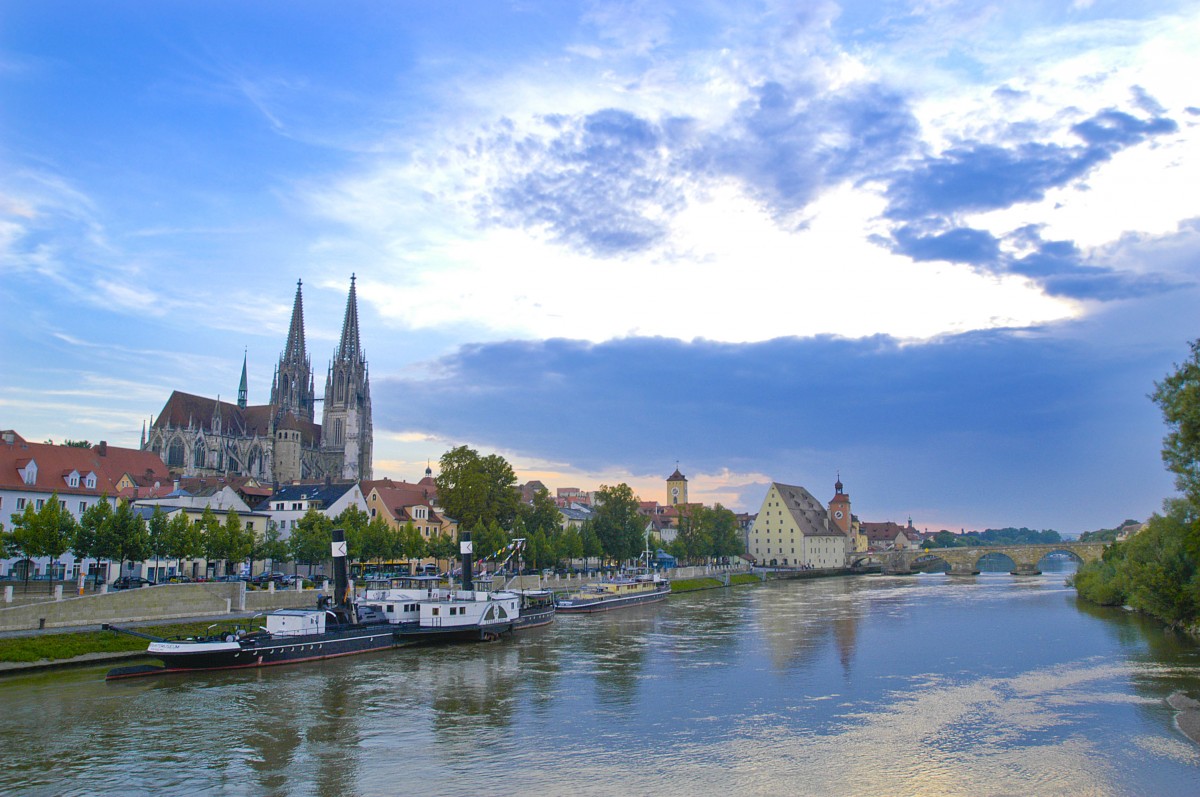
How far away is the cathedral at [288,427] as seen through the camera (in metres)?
145

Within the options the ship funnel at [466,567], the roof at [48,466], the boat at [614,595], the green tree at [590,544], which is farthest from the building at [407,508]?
the ship funnel at [466,567]

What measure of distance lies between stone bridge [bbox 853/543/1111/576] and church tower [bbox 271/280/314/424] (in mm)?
120849

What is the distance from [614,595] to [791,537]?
9101 centimetres

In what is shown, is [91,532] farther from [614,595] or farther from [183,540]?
[614,595]

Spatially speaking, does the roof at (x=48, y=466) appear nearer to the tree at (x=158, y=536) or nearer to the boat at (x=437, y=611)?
the tree at (x=158, y=536)

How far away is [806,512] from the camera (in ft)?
572

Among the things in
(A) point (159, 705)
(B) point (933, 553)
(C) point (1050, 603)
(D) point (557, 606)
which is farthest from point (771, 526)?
(A) point (159, 705)

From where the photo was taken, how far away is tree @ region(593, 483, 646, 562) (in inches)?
4323

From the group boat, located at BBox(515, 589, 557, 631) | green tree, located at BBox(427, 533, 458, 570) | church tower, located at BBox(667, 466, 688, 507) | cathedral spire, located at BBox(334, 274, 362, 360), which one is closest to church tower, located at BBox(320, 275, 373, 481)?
cathedral spire, located at BBox(334, 274, 362, 360)

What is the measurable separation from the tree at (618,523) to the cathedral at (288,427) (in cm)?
5934

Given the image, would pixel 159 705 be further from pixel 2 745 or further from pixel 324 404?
pixel 324 404

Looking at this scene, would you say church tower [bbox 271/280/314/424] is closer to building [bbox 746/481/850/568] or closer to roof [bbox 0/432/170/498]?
building [bbox 746/481/850/568]

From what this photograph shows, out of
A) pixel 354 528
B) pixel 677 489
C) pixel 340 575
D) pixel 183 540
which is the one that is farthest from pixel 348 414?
pixel 340 575

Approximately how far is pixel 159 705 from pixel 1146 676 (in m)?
42.0
